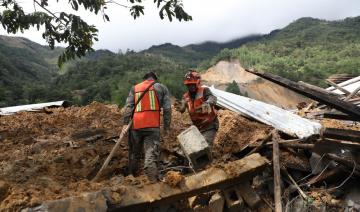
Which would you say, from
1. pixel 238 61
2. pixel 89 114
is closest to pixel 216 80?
pixel 238 61

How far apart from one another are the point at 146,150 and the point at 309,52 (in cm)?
6066

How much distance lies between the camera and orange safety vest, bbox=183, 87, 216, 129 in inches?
248

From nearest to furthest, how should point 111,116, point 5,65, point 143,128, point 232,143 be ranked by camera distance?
point 143,128 < point 232,143 < point 111,116 < point 5,65

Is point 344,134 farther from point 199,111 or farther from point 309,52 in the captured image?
point 309,52

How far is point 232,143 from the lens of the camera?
7.27m

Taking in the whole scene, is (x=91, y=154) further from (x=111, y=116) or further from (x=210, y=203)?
(x=111, y=116)

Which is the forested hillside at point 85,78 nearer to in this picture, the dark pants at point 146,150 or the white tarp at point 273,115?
the white tarp at point 273,115

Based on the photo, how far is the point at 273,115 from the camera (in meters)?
7.46

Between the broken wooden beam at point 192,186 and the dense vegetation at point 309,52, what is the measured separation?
38.9 m

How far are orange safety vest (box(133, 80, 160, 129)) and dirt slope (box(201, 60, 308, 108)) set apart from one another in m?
33.7

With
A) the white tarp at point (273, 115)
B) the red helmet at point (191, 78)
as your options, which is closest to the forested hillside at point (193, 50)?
the white tarp at point (273, 115)

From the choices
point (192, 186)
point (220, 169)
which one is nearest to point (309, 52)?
point (220, 169)

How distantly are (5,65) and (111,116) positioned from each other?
4193cm

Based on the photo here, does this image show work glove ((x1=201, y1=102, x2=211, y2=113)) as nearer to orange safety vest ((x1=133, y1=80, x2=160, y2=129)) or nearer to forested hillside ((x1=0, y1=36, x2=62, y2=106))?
orange safety vest ((x1=133, y1=80, x2=160, y2=129))
